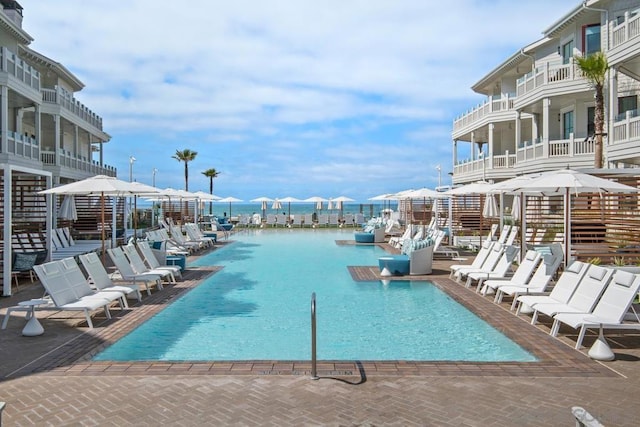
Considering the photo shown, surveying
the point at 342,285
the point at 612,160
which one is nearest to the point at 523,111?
the point at 612,160

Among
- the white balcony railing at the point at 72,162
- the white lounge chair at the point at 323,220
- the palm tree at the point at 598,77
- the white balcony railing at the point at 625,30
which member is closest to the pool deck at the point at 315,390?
the palm tree at the point at 598,77

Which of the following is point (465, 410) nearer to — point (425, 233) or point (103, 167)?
point (425, 233)

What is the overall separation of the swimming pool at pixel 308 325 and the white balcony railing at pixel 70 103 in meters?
15.9

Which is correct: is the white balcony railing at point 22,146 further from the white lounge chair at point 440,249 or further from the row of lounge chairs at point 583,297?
the row of lounge chairs at point 583,297

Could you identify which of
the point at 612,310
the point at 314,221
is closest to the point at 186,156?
the point at 314,221

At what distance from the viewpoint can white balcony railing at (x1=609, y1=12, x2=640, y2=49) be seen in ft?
51.6

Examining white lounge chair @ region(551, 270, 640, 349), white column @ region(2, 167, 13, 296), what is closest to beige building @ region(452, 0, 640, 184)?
white lounge chair @ region(551, 270, 640, 349)

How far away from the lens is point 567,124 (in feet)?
75.2

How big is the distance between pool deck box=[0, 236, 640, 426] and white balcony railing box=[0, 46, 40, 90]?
14828 mm

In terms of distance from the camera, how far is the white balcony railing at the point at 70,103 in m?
24.8

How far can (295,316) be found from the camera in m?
9.62

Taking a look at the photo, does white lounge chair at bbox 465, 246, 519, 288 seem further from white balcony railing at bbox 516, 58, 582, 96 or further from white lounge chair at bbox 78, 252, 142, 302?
white balcony railing at bbox 516, 58, 582, 96

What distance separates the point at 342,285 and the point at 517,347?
248 inches

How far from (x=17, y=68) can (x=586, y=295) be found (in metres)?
20.4
